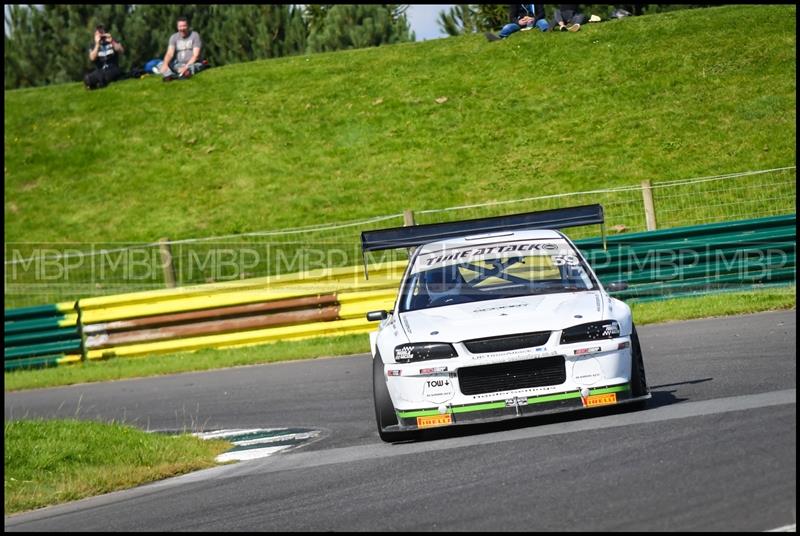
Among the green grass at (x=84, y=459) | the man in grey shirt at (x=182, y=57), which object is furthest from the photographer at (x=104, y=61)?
the green grass at (x=84, y=459)

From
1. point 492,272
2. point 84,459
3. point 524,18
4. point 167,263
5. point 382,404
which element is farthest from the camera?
point 524,18

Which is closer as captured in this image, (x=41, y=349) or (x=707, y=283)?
(x=707, y=283)

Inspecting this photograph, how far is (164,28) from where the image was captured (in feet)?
169

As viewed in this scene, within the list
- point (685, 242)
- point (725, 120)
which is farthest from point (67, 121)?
point (685, 242)

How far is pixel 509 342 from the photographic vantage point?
833cm

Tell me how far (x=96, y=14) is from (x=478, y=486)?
154ft

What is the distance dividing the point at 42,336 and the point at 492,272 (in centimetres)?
1125

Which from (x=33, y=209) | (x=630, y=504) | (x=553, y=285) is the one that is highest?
(x=33, y=209)

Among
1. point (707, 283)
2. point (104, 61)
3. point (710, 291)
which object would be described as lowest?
point (710, 291)

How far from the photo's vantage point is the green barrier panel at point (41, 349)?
19.2 metres

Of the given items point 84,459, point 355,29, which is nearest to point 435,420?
point 84,459

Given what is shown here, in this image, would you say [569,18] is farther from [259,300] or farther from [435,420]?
[435,420]

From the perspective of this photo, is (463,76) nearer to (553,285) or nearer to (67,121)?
(67,121)

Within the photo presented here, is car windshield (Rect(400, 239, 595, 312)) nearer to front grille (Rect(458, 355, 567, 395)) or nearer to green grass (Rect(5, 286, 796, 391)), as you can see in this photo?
front grille (Rect(458, 355, 567, 395))
